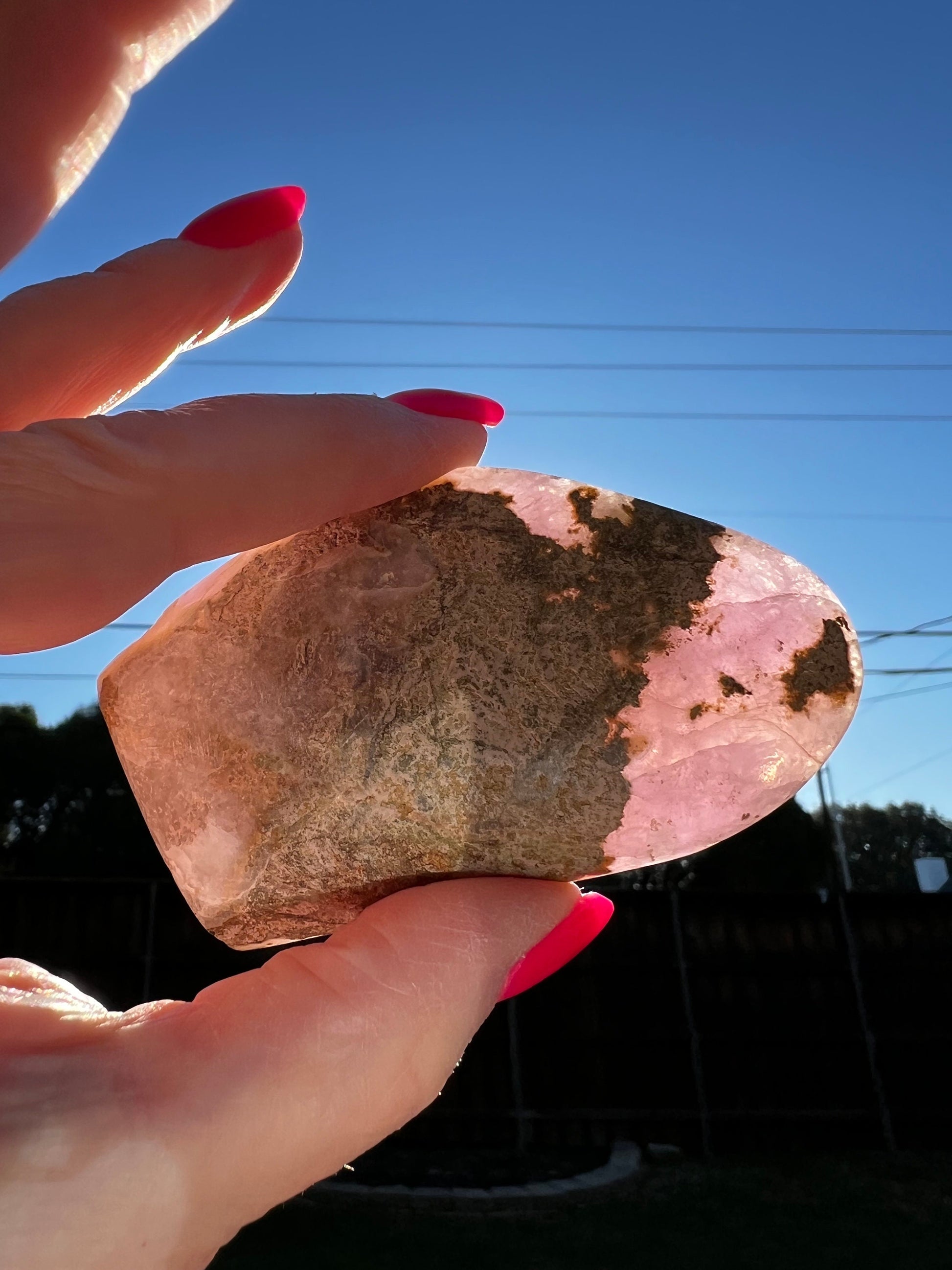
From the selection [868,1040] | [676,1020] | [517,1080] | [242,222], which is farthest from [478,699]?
[868,1040]

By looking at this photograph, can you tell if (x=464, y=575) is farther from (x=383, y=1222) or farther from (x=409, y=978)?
(x=383, y=1222)

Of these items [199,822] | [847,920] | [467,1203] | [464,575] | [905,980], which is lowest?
[467,1203]

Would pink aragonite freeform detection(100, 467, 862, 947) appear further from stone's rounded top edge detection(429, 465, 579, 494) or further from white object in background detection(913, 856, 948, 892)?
white object in background detection(913, 856, 948, 892)

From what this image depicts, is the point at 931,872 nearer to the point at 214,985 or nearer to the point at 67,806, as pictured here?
the point at 67,806

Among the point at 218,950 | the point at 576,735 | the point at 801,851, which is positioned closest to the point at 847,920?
the point at 218,950

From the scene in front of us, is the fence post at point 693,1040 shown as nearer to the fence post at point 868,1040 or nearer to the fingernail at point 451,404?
the fence post at point 868,1040
